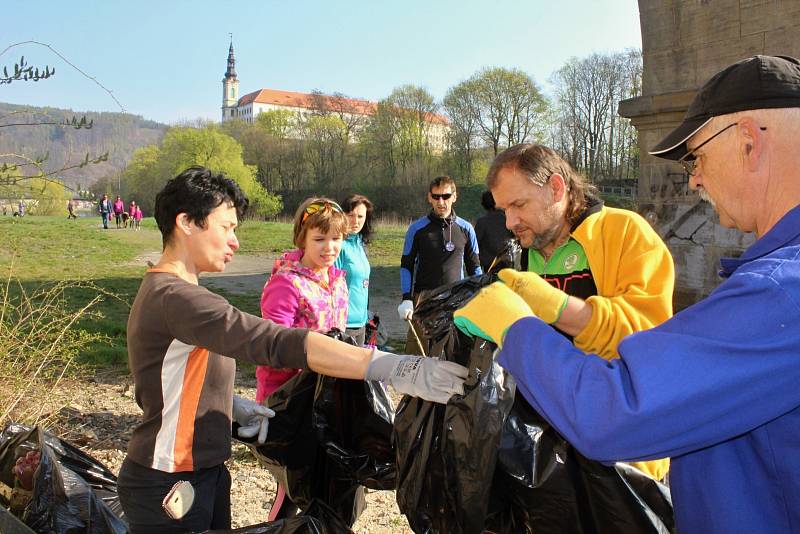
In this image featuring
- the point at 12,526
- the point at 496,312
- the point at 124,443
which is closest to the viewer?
the point at 496,312

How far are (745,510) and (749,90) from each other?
0.79 meters

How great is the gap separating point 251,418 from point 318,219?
1.35 meters

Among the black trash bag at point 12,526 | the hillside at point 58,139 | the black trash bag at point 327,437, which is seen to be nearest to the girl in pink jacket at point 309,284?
the black trash bag at point 327,437

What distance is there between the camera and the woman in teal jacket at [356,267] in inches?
171

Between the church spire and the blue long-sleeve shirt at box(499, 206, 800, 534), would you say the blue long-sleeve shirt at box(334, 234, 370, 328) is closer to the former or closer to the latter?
the blue long-sleeve shirt at box(499, 206, 800, 534)

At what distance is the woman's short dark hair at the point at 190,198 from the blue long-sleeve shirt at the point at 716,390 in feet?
3.99

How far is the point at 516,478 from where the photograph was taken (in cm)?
163

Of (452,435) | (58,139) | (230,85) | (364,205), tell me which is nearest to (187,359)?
(452,435)

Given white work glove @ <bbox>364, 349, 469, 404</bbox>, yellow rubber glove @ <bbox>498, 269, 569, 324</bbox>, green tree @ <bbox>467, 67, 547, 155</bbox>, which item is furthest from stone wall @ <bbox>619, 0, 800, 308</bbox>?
green tree @ <bbox>467, 67, 547, 155</bbox>

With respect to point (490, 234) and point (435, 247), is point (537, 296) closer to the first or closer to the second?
point (435, 247)

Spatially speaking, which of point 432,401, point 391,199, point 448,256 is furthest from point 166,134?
point 432,401

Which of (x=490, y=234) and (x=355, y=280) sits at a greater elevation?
(x=490, y=234)

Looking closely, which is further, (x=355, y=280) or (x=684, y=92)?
(x=684, y=92)

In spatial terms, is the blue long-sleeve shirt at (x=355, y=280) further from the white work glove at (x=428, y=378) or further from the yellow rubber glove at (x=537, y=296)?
the yellow rubber glove at (x=537, y=296)
